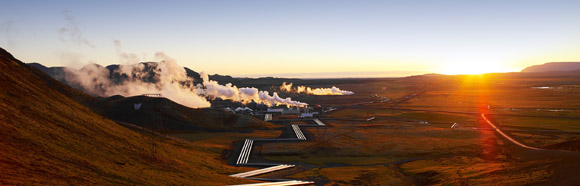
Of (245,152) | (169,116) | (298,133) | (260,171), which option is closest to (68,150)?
(260,171)

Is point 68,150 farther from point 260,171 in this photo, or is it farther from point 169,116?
point 169,116

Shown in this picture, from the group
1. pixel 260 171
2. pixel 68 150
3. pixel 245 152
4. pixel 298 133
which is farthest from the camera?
pixel 298 133

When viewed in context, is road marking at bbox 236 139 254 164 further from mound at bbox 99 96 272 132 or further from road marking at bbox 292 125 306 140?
mound at bbox 99 96 272 132

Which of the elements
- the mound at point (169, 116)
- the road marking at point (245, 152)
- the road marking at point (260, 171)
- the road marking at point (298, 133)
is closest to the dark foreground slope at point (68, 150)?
the road marking at point (260, 171)

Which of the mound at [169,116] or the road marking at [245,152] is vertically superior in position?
the mound at [169,116]

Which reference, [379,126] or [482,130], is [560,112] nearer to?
[482,130]

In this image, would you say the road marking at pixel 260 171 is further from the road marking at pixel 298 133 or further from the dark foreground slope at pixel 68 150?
the road marking at pixel 298 133
